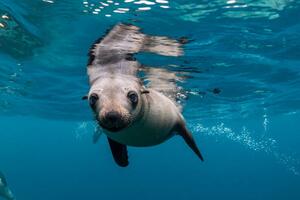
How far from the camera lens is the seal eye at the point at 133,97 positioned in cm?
549

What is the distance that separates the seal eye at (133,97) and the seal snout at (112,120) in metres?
0.59

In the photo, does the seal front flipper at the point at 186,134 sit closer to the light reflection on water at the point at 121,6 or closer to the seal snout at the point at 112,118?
the seal snout at the point at 112,118

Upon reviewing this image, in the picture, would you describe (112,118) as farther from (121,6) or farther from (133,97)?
(121,6)

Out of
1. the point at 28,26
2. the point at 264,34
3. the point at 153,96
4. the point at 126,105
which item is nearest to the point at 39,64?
the point at 28,26

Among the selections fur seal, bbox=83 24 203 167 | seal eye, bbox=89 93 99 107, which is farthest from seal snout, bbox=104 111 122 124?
seal eye, bbox=89 93 99 107

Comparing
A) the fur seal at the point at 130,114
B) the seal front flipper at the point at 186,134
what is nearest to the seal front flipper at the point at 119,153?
the fur seal at the point at 130,114

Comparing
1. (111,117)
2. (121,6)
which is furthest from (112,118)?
(121,6)

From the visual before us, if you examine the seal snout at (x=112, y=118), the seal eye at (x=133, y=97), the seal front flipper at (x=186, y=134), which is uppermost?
the seal snout at (x=112, y=118)

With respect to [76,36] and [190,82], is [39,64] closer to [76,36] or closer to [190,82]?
[76,36]

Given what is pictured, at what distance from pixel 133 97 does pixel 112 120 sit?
777 mm

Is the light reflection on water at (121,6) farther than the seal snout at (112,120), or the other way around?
the light reflection on water at (121,6)

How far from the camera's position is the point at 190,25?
12148 millimetres

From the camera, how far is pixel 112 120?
4.85 meters

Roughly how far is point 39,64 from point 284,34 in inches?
436
